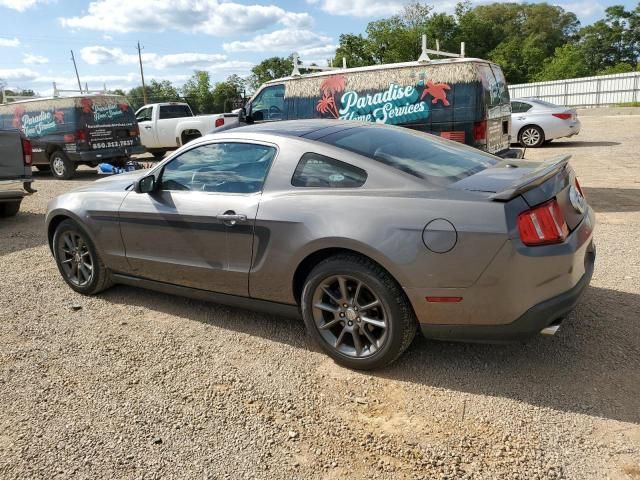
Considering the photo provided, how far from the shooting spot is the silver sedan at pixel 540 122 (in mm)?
14477

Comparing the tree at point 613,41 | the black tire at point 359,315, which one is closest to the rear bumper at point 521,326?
the black tire at point 359,315

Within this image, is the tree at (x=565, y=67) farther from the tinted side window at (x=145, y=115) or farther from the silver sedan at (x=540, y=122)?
the tinted side window at (x=145, y=115)

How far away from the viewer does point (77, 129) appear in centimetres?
1235

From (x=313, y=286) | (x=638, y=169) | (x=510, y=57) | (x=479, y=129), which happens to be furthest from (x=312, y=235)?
(x=510, y=57)

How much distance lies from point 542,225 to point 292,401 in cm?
170

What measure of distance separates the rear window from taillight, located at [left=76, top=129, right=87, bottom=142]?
10326 millimetres

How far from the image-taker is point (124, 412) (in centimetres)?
309

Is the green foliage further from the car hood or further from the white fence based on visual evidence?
the car hood

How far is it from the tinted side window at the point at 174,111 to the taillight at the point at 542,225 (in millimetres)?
15377

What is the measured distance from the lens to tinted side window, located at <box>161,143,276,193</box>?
3711mm

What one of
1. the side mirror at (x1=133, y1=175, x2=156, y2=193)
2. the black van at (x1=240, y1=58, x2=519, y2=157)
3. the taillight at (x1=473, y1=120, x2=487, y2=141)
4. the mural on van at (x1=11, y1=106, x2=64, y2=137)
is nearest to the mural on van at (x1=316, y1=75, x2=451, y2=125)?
the black van at (x1=240, y1=58, x2=519, y2=157)

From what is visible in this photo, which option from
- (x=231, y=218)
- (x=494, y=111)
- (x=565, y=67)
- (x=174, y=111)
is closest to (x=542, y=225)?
(x=231, y=218)

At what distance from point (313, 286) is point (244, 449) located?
107cm

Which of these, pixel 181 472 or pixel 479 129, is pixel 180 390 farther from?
pixel 479 129
